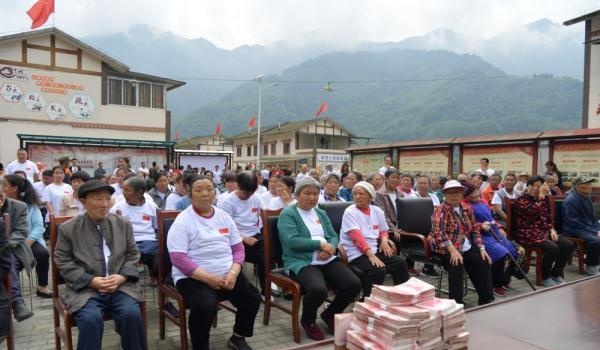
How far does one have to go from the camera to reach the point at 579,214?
5727 mm

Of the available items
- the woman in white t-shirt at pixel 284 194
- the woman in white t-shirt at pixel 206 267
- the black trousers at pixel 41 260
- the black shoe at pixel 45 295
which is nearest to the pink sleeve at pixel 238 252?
the woman in white t-shirt at pixel 206 267

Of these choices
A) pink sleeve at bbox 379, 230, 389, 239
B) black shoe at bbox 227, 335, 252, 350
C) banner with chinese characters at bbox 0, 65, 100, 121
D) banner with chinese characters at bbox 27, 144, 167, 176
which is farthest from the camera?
banner with chinese characters at bbox 0, 65, 100, 121

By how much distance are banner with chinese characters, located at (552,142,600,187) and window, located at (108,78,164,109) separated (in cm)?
1816

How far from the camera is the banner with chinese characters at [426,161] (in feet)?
37.0

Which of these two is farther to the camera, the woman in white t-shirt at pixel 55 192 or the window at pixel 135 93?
the window at pixel 135 93

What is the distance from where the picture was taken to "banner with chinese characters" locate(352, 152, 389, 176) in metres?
13.1

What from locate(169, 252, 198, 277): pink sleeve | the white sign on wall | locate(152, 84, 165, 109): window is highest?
locate(152, 84, 165, 109): window

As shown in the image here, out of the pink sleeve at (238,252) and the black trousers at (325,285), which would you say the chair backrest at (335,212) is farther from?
the pink sleeve at (238,252)

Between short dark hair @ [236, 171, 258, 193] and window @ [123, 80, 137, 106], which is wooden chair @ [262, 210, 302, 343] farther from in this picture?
window @ [123, 80, 137, 106]

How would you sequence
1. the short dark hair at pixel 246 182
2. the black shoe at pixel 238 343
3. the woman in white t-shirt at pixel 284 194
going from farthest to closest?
the woman in white t-shirt at pixel 284 194 < the short dark hair at pixel 246 182 < the black shoe at pixel 238 343

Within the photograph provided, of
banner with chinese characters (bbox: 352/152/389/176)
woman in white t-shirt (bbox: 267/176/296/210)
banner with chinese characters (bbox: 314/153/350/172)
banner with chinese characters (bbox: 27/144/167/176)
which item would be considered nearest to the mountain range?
banner with chinese characters (bbox: 314/153/350/172)

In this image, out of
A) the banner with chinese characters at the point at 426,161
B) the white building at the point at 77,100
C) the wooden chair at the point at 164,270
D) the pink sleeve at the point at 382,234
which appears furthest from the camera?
the white building at the point at 77,100

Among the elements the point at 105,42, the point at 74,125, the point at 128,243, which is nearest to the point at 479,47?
the point at 105,42

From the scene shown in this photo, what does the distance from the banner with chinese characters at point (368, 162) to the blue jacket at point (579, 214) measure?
7258mm
